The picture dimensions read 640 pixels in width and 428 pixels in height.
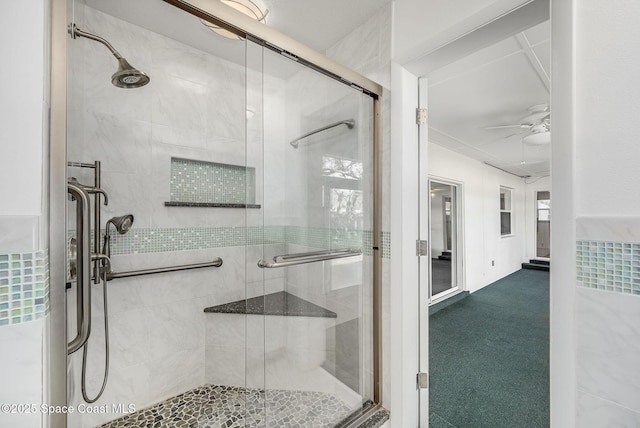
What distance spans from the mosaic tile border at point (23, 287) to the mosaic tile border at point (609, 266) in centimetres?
159

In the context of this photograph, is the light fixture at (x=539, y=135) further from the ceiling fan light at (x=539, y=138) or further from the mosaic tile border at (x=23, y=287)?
the mosaic tile border at (x=23, y=287)

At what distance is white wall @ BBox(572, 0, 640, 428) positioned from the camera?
31.2 inches

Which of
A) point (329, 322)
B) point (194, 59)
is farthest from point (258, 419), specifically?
point (194, 59)

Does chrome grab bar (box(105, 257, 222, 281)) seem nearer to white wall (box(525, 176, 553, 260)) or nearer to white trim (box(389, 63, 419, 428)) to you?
white trim (box(389, 63, 419, 428))

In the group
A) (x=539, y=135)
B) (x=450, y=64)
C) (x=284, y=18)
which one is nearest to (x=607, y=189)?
(x=450, y=64)

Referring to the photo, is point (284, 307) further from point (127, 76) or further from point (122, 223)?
point (127, 76)

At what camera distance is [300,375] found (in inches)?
55.4

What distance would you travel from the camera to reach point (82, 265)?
3.27ft

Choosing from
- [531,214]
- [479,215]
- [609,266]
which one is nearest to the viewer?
[609,266]

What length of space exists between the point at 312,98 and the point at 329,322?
1.28 meters

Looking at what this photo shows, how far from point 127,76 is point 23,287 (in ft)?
4.24

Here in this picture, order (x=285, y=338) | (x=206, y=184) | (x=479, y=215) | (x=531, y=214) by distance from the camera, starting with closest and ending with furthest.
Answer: (x=285, y=338), (x=206, y=184), (x=479, y=215), (x=531, y=214)

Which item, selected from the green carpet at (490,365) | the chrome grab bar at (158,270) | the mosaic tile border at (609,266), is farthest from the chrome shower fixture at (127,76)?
the green carpet at (490,365)

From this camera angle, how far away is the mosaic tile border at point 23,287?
23.8 inches
